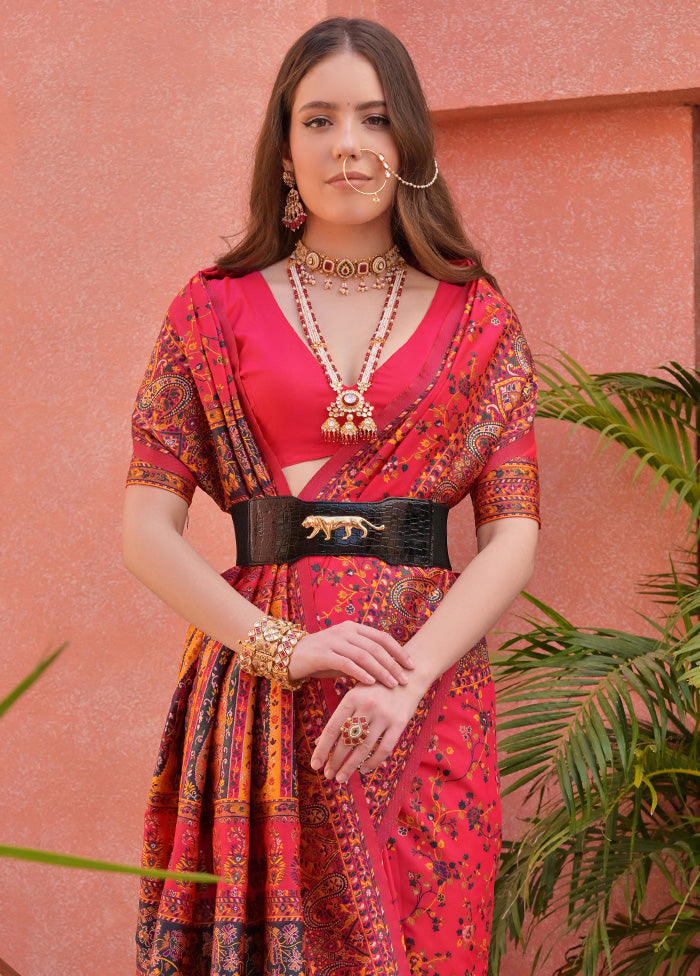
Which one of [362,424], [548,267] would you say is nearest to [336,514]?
[362,424]

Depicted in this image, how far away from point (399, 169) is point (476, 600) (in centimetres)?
63

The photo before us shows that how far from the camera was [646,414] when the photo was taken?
253cm

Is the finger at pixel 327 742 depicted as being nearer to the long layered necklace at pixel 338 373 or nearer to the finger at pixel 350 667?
the finger at pixel 350 667

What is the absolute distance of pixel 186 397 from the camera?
5.65ft

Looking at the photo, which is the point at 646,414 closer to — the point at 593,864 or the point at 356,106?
the point at 593,864

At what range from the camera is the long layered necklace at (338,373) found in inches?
65.4

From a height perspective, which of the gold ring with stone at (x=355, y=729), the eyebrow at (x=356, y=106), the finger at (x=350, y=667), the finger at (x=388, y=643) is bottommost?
the gold ring with stone at (x=355, y=729)

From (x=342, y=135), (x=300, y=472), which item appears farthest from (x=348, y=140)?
(x=300, y=472)

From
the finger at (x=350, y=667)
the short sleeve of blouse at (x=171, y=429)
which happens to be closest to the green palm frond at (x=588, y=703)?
the finger at (x=350, y=667)

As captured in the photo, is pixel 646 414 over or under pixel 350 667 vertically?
over

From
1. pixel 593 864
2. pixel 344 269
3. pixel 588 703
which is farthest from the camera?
pixel 593 864

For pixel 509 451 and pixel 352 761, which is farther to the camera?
pixel 509 451

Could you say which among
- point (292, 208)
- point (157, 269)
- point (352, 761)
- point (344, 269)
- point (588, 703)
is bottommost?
point (352, 761)

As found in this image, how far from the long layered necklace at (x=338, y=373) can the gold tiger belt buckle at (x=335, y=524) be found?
108 millimetres
